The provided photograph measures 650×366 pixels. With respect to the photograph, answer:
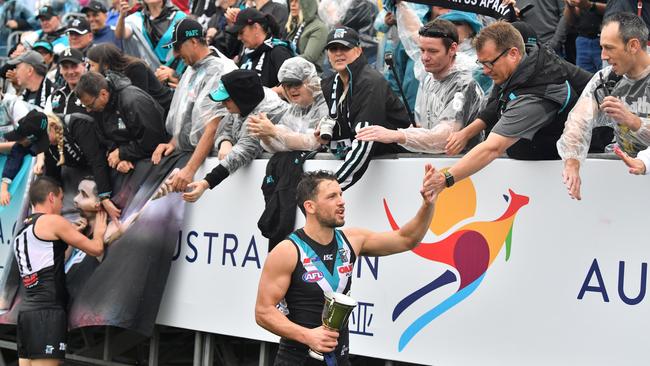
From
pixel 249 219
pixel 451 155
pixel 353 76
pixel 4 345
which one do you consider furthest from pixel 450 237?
pixel 4 345

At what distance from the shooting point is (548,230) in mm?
7465

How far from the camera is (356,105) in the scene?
27.2 feet

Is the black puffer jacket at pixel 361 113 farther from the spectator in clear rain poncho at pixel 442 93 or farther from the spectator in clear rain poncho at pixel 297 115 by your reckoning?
the spectator in clear rain poncho at pixel 297 115

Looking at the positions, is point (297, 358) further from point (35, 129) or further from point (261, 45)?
point (35, 129)

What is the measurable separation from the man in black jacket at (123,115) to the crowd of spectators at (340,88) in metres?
0.01

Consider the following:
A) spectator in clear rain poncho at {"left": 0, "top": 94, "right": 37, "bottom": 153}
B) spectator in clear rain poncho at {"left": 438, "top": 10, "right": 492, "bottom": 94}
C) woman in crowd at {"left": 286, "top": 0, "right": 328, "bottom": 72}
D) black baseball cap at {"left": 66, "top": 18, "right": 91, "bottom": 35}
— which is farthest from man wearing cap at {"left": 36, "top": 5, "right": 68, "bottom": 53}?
spectator in clear rain poncho at {"left": 438, "top": 10, "right": 492, "bottom": 94}

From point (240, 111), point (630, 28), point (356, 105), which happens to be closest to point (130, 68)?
point (240, 111)

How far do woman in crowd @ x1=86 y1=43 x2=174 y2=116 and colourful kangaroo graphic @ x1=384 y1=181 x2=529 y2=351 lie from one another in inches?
153

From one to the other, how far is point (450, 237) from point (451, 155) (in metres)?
0.59

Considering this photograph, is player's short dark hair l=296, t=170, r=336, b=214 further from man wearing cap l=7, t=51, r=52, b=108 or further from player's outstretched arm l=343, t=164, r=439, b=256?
man wearing cap l=7, t=51, r=52, b=108

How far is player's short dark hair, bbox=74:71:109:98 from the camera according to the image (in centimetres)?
1045

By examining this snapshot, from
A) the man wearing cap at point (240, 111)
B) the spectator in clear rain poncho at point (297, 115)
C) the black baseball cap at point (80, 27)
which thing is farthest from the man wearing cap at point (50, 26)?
the spectator in clear rain poncho at point (297, 115)

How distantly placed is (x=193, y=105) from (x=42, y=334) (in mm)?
2429

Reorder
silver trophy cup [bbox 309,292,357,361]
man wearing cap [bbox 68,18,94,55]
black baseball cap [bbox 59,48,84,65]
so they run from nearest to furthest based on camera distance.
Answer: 1. silver trophy cup [bbox 309,292,357,361]
2. black baseball cap [bbox 59,48,84,65]
3. man wearing cap [bbox 68,18,94,55]
